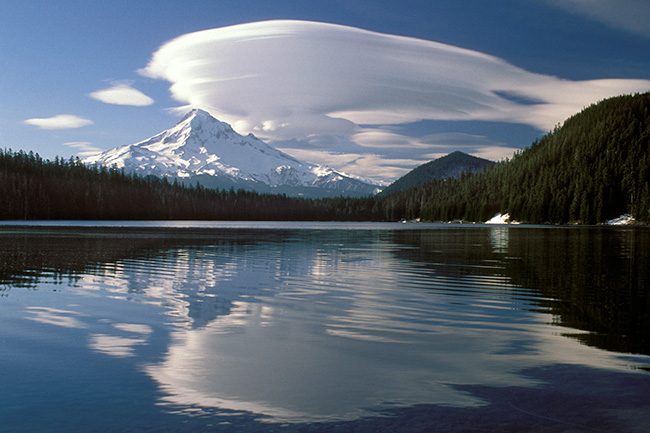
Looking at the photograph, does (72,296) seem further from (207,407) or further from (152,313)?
(207,407)

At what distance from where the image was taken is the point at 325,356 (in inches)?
468

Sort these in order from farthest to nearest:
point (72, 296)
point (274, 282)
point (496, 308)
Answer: point (274, 282), point (72, 296), point (496, 308)

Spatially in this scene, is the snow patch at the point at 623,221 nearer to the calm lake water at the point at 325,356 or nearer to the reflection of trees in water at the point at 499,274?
the reflection of trees in water at the point at 499,274

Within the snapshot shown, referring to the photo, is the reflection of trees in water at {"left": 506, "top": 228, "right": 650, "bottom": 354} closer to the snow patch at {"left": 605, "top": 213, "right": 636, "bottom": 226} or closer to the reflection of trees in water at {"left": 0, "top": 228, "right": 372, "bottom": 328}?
the reflection of trees in water at {"left": 0, "top": 228, "right": 372, "bottom": 328}

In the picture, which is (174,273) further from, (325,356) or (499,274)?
(325,356)

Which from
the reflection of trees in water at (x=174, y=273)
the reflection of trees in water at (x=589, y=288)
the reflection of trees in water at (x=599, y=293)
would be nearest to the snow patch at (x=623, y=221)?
the reflection of trees in water at (x=589, y=288)

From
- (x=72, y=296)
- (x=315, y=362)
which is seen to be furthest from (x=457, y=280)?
(x=72, y=296)

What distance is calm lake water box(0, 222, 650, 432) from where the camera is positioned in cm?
818

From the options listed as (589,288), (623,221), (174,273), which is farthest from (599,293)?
(623,221)

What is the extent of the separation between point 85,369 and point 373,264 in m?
26.3

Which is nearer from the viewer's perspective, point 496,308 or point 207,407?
point 207,407

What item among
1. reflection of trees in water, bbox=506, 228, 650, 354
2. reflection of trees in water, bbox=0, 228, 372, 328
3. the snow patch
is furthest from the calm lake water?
the snow patch

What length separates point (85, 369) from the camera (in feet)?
35.2

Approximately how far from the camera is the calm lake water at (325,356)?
322 inches
